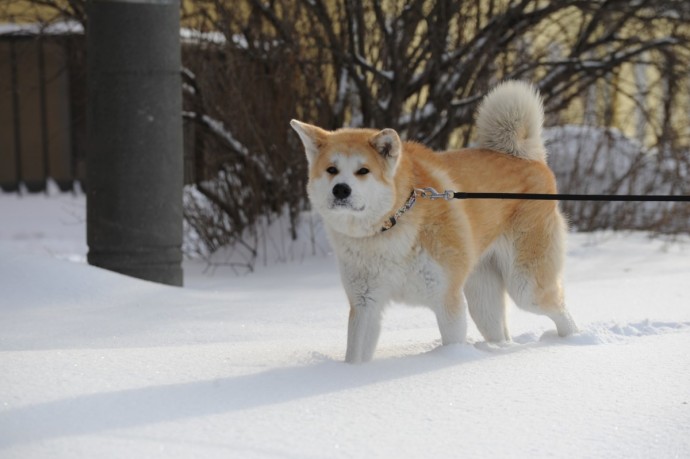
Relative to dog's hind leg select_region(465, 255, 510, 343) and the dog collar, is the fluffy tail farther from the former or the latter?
the dog collar

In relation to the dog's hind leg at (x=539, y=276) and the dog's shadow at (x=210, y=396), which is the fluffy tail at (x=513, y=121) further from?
the dog's shadow at (x=210, y=396)

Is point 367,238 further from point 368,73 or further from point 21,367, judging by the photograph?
point 368,73

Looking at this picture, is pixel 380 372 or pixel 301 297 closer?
pixel 380 372

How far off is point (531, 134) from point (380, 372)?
5.40 feet

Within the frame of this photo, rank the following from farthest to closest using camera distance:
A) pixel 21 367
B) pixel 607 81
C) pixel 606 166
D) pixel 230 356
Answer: pixel 606 166
pixel 607 81
pixel 230 356
pixel 21 367

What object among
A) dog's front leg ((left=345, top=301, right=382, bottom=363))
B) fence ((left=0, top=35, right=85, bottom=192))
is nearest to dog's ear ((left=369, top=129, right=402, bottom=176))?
dog's front leg ((left=345, top=301, right=382, bottom=363))

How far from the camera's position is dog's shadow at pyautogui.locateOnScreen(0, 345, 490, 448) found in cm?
270

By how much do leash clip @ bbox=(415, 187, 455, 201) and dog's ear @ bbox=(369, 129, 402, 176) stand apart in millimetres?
160

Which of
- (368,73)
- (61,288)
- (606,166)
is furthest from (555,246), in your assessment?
(606,166)

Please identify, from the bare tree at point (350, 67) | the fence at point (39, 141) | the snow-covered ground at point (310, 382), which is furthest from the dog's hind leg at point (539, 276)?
the fence at point (39, 141)

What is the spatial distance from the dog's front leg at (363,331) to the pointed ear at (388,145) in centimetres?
55

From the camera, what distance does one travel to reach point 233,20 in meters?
7.46

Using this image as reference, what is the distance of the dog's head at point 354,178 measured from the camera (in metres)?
3.65

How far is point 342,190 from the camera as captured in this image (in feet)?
11.9
